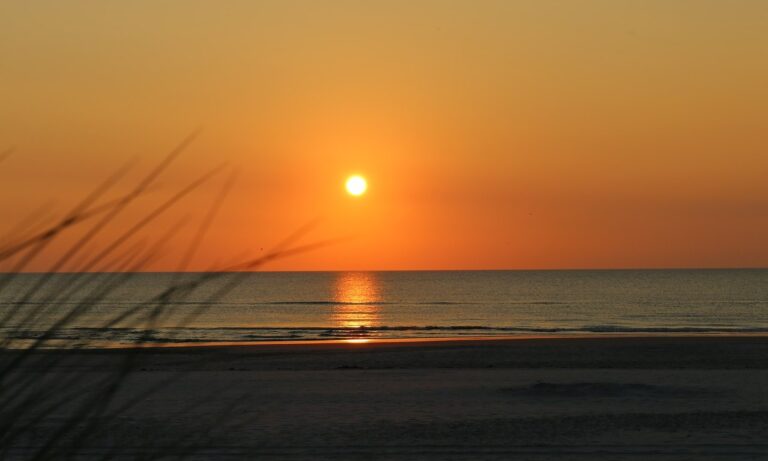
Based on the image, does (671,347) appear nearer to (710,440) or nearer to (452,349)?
(452,349)

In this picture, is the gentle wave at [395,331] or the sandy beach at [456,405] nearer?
the sandy beach at [456,405]

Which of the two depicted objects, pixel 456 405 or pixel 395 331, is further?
pixel 395 331

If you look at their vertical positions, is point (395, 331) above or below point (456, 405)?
above

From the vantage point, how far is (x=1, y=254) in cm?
138

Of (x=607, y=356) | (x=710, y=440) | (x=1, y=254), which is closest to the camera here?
(x=1, y=254)

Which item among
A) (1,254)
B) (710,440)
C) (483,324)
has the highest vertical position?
(483,324)

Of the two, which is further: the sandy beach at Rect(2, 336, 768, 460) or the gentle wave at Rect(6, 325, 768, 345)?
the gentle wave at Rect(6, 325, 768, 345)

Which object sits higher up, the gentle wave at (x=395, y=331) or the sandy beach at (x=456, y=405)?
the gentle wave at (x=395, y=331)

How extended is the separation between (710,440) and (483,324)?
4357 centimetres

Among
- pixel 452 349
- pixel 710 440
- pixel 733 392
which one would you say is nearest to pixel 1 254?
pixel 710 440

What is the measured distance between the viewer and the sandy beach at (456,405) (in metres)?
12.2

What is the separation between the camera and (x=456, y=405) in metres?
16.6

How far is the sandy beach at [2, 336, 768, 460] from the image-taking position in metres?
12.2

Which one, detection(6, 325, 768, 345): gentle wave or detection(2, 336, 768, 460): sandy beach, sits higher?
detection(6, 325, 768, 345): gentle wave
